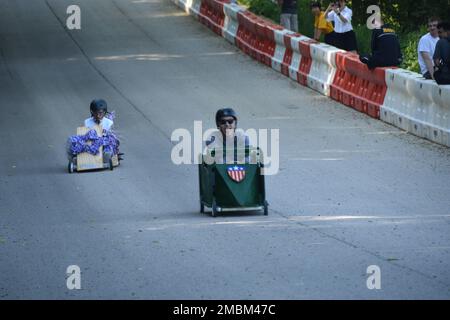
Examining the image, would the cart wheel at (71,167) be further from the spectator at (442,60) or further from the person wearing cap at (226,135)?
the spectator at (442,60)

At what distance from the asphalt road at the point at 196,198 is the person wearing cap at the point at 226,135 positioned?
86 cm

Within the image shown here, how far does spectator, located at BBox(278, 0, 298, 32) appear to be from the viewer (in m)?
30.0

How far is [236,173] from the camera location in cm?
→ 1375

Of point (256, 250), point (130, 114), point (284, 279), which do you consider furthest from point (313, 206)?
point (130, 114)

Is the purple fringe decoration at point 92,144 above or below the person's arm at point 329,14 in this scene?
below

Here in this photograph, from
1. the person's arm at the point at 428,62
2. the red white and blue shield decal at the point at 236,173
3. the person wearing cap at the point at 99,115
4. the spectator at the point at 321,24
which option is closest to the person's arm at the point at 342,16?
the spectator at the point at 321,24

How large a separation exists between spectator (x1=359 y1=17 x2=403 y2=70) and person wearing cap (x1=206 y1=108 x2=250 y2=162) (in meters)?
7.36

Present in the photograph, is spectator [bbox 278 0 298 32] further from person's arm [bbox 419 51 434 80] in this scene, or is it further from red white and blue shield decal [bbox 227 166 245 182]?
red white and blue shield decal [bbox 227 166 245 182]

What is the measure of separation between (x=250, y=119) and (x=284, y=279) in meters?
11.5

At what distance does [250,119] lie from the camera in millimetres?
21703

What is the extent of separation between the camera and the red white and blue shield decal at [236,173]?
13742mm

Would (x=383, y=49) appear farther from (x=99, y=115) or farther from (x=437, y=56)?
(x=99, y=115)

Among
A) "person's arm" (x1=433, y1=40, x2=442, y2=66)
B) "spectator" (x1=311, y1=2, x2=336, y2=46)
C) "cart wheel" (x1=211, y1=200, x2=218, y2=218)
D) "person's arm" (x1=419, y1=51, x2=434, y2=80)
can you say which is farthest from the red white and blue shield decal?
"spectator" (x1=311, y1=2, x2=336, y2=46)

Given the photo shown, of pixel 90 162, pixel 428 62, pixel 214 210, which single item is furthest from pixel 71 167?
pixel 428 62
